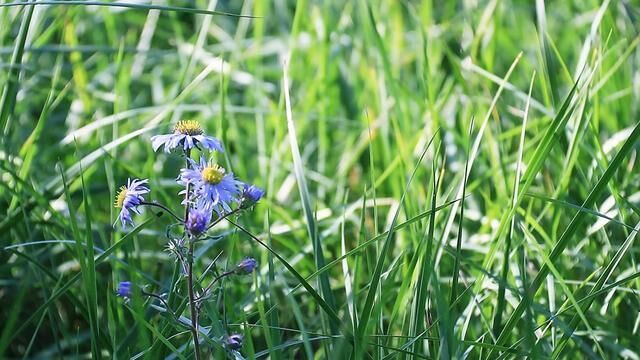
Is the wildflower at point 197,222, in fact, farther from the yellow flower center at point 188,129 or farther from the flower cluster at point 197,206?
the yellow flower center at point 188,129

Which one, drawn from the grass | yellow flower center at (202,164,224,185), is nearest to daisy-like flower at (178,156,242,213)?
yellow flower center at (202,164,224,185)

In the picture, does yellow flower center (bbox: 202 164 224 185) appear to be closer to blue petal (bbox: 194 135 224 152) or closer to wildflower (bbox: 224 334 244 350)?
blue petal (bbox: 194 135 224 152)

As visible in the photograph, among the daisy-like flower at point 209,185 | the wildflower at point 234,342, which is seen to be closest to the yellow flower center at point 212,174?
the daisy-like flower at point 209,185

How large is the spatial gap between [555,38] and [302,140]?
3.43 ft

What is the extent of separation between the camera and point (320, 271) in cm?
147

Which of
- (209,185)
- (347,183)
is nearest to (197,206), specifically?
(209,185)

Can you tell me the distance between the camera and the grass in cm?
152

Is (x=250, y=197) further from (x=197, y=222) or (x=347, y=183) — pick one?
(x=347, y=183)

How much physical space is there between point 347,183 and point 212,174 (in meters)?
1.35

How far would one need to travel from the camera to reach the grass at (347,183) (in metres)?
1.52

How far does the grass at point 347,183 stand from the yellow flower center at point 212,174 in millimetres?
185

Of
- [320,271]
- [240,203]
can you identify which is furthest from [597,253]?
[240,203]

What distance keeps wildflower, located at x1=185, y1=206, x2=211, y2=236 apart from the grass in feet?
0.44

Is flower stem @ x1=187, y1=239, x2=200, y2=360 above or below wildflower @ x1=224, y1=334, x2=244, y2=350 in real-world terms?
above
